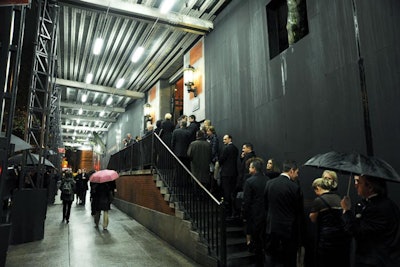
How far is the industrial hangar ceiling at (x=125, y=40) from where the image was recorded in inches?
332

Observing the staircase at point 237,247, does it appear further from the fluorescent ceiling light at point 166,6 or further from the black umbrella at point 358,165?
the fluorescent ceiling light at point 166,6

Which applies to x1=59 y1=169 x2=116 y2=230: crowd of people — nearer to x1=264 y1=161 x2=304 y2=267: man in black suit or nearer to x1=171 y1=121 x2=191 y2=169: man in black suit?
x1=171 y1=121 x2=191 y2=169: man in black suit

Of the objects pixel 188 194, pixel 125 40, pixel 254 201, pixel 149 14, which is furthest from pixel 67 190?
pixel 254 201

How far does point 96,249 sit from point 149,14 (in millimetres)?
6291

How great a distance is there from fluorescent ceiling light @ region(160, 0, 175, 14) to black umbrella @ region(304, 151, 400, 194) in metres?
6.54

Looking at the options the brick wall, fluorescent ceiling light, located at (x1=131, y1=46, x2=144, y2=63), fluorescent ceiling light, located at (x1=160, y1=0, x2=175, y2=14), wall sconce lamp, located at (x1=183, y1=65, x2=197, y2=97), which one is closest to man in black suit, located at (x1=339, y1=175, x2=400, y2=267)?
the brick wall

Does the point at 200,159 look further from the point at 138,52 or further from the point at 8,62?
the point at 138,52

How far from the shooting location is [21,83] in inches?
416

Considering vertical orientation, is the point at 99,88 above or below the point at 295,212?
above

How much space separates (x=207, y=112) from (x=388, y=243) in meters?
7.48

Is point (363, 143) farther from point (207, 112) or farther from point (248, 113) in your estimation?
point (207, 112)

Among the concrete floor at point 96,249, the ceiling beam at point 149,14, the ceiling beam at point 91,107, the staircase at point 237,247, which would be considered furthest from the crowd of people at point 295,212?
the ceiling beam at point 91,107

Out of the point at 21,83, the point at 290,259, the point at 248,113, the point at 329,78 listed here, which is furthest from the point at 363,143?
the point at 21,83

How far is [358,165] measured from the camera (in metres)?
2.44
